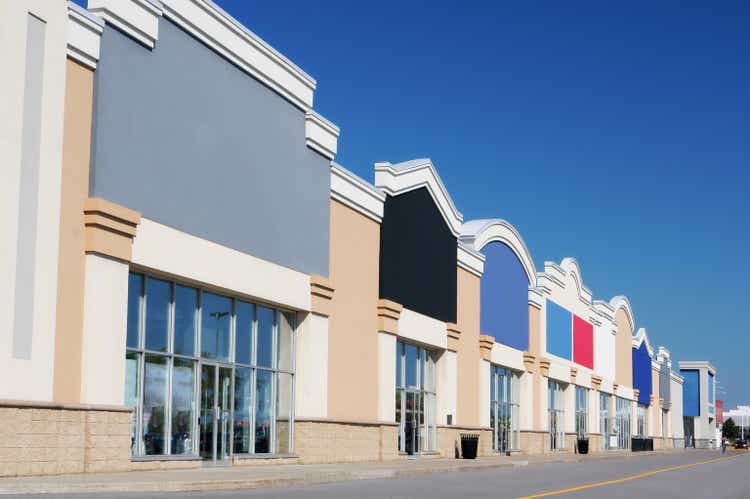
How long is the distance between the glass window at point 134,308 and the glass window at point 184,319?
61.8 inches

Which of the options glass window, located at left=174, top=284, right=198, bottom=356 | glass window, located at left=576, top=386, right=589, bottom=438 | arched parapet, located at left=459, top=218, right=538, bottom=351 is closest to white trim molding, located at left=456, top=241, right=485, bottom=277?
arched parapet, located at left=459, top=218, right=538, bottom=351

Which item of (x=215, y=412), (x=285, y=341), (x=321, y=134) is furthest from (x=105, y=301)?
(x=321, y=134)

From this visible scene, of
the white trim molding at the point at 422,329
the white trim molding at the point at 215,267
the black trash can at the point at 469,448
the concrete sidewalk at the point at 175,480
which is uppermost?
the white trim molding at the point at 215,267

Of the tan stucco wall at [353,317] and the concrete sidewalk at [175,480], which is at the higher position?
the tan stucco wall at [353,317]

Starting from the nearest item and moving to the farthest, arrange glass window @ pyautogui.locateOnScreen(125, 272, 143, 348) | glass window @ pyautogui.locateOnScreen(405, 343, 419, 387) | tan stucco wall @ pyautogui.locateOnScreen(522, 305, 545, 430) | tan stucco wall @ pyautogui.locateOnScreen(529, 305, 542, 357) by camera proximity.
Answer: glass window @ pyautogui.locateOnScreen(125, 272, 143, 348) < glass window @ pyautogui.locateOnScreen(405, 343, 419, 387) < tan stucco wall @ pyautogui.locateOnScreen(522, 305, 545, 430) < tan stucco wall @ pyautogui.locateOnScreen(529, 305, 542, 357)

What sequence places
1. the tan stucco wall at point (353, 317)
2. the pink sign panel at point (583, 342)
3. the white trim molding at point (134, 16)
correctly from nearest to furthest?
the white trim molding at point (134, 16)
the tan stucco wall at point (353, 317)
the pink sign panel at point (583, 342)

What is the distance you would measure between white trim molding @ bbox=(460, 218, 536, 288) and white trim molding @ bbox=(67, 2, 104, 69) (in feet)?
91.0

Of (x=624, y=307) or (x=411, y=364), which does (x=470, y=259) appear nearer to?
(x=411, y=364)

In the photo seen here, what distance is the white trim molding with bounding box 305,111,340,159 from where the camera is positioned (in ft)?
105

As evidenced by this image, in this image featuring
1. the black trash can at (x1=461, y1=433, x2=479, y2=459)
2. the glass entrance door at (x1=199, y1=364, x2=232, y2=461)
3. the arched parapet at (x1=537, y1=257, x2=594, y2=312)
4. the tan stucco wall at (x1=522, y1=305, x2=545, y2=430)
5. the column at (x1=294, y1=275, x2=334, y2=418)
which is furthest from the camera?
the arched parapet at (x1=537, y1=257, x2=594, y2=312)

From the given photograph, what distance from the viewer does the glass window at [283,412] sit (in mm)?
30673

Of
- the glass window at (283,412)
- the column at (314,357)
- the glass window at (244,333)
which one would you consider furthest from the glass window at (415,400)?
the glass window at (244,333)

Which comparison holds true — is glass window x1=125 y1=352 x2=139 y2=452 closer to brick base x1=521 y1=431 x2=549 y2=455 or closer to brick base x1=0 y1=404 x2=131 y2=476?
brick base x1=0 y1=404 x2=131 y2=476

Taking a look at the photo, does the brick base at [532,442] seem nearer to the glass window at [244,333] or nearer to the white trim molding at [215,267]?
the white trim molding at [215,267]
